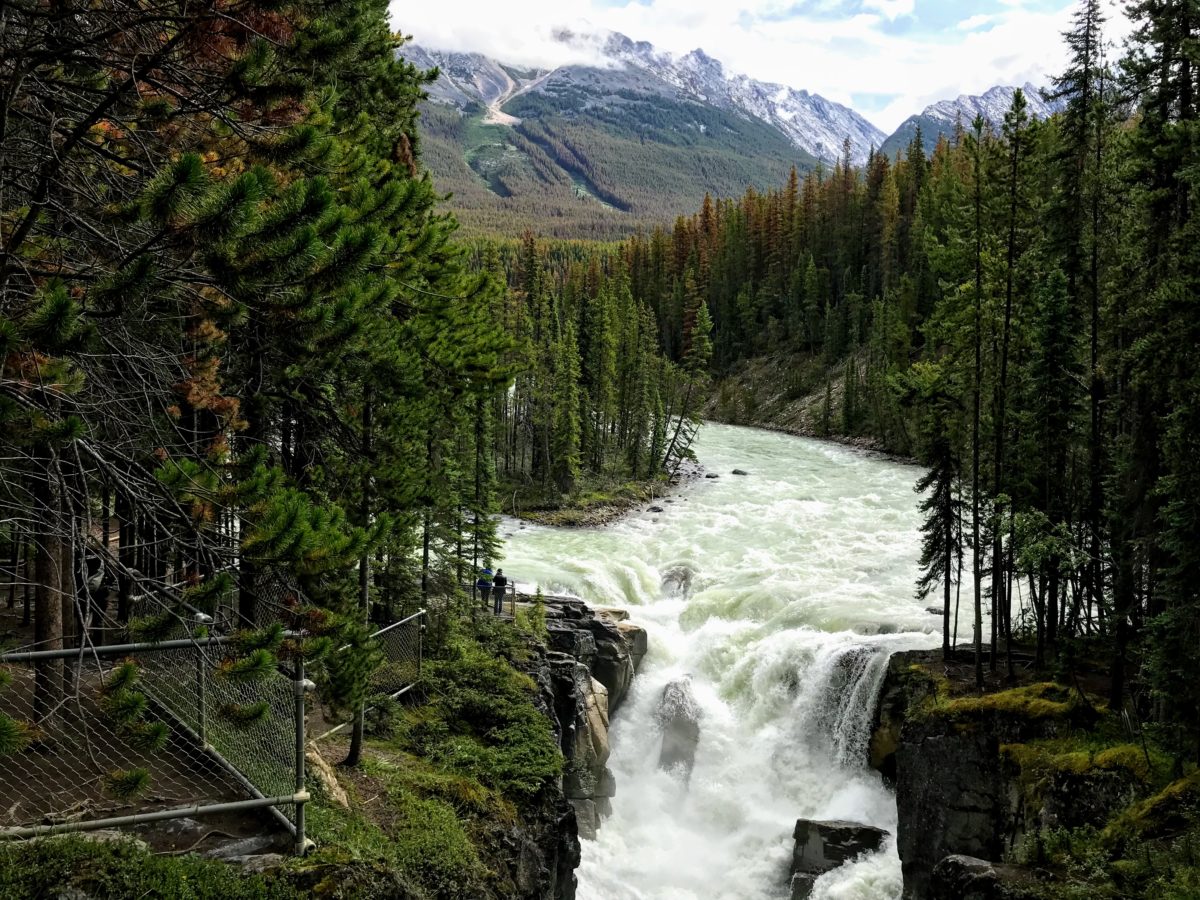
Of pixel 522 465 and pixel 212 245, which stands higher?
pixel 212 245

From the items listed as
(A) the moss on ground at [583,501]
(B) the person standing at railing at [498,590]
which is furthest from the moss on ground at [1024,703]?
(A) the moss on ground at [583,501]

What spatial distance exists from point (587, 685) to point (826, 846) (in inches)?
283

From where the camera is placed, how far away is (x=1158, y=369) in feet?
46.0

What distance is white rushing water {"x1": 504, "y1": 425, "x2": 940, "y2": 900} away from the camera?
66.3 feet

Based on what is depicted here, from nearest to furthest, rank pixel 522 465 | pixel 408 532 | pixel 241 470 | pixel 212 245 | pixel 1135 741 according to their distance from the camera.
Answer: pixel 212 245 → pixel 241 470 → pixel 1135 741 → pixel 408 532 → pixel 522 465

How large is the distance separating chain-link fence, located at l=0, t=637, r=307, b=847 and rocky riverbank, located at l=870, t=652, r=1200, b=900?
12105mm

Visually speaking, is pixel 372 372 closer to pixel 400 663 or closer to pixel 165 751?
pixel 165 751

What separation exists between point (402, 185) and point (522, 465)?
152ft

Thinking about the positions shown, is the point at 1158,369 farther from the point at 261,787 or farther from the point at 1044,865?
the point at 261,787

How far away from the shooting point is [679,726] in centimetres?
2477

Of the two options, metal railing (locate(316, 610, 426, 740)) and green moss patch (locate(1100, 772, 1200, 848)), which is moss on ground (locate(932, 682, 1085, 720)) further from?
metal railing (locate(316, 610, 426, 740))

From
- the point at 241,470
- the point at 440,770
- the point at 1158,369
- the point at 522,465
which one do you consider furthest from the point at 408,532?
the point at 522,465

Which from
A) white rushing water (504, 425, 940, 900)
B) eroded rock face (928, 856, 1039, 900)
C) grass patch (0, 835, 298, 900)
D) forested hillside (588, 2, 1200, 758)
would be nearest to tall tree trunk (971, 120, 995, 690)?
forested hillside (588, 2, 1200, 758)

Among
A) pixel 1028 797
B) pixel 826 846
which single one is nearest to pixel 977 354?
pixel 1028 797
